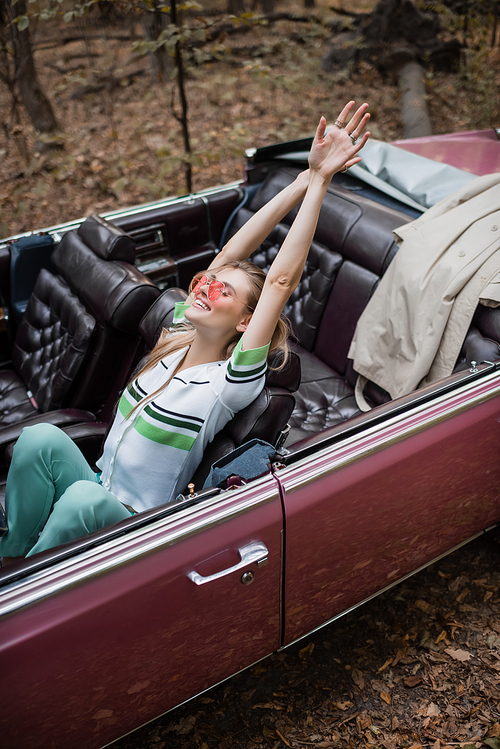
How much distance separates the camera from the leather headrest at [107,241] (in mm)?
2607

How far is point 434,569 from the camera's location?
96.4 inches

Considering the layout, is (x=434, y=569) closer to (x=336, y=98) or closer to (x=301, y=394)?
(x=301, y=394)

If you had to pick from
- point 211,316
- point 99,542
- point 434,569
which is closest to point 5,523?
point 99,542

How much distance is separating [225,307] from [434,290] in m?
0.94

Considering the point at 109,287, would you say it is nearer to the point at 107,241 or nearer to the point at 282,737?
the point at 107,241

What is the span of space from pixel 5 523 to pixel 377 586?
4.19ft

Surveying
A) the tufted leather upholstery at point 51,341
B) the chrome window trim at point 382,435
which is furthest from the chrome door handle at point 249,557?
the tufted leather upholstery at point 51,341

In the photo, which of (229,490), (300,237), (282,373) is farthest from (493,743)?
(300,237)

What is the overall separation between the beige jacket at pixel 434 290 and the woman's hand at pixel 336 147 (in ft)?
2.20

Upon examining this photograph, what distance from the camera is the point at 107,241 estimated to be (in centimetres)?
262

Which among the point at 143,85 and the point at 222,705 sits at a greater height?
the point at 143,85

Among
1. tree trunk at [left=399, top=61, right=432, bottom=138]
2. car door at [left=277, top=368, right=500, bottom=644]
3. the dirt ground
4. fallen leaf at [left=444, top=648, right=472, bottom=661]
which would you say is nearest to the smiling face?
car door at [left=277, top=368, right=500, bottom=644]

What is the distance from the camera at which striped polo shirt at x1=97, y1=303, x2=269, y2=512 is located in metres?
1.75

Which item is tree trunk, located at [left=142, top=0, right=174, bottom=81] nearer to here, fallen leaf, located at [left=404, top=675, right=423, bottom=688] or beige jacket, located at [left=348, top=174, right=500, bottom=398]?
beige jacket, located at [left=348, top=174, right=500, bottom=398]
